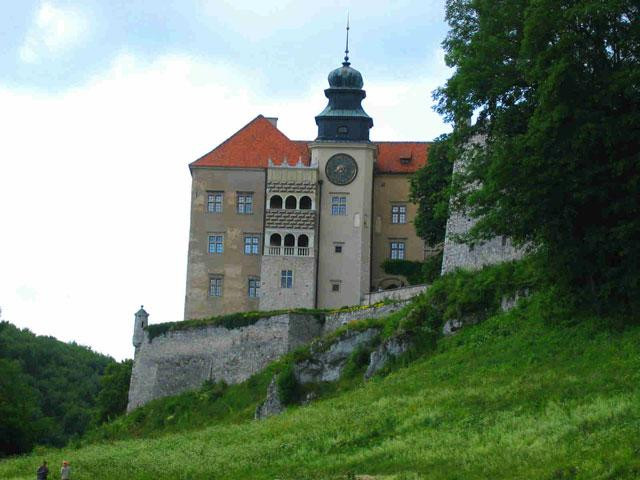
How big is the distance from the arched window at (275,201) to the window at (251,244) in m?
1.80

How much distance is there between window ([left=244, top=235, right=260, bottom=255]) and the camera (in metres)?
63.5

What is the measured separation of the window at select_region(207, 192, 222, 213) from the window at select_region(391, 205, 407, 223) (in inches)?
329

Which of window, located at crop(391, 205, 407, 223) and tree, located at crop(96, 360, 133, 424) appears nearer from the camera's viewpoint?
window, located at crop(391, 205, 407, 223)

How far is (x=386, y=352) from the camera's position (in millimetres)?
43125

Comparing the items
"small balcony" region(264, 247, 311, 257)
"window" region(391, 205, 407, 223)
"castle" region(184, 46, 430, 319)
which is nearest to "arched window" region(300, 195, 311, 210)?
"castle" region(184, 46, 430, 319)

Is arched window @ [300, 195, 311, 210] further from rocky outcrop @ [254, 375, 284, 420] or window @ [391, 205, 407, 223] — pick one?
rocky outcrop @ [254, 375, 284, 420]

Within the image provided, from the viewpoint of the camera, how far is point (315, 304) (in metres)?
61.8

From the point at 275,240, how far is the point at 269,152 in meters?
4.75

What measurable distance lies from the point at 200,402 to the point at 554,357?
78.8 feet

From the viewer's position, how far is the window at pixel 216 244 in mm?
63438

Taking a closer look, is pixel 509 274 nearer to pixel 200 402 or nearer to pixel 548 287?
pixel 548 287

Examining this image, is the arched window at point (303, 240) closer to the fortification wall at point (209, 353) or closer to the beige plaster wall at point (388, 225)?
the beige plaster wall at point (388, 225)

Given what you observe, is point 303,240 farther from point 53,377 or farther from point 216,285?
point 53,377

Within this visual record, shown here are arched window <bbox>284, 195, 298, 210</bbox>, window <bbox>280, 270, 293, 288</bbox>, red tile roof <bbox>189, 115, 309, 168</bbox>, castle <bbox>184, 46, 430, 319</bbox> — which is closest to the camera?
window <bbox>280, 270, 293, 288</bbox>
